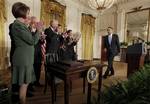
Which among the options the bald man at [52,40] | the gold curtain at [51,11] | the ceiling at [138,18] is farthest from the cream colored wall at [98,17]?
the bald man at [52,40]

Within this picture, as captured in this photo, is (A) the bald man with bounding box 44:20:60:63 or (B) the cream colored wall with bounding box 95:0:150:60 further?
(B) the cream colored wall with bounding box 95:0:150:60

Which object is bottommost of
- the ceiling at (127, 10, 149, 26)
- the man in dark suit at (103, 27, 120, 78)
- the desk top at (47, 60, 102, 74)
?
the desk top at (47, 60, 102, 74)

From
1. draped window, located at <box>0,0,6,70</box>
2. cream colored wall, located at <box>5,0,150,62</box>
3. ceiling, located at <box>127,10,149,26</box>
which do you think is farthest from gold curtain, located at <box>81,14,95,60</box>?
draped window, located at <box>0,0,6,70</box>

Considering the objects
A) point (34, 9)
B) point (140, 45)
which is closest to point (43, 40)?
point (140, 45)

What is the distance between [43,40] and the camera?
3.48 metres

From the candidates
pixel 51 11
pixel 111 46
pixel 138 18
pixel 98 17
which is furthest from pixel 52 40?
pixel 98 17

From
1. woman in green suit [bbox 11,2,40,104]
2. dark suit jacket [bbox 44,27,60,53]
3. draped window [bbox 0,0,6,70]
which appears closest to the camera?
woman in green suit [bbox 11,2,40,104]

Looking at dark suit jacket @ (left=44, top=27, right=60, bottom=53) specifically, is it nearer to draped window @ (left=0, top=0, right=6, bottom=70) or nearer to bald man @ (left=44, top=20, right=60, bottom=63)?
bald man @ (left=44, top=20, right=60, bottom=63)

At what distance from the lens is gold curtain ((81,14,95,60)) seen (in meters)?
9.86

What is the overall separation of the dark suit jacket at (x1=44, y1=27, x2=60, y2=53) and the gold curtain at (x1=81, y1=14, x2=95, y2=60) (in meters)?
6.37

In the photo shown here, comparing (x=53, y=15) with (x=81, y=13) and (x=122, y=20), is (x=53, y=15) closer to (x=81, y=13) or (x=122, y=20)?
(x=81, y=13)

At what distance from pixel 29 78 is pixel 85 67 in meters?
0.69

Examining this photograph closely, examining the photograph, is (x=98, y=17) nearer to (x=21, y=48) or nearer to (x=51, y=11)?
(x=51, y=11)

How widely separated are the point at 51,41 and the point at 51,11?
4335mm
